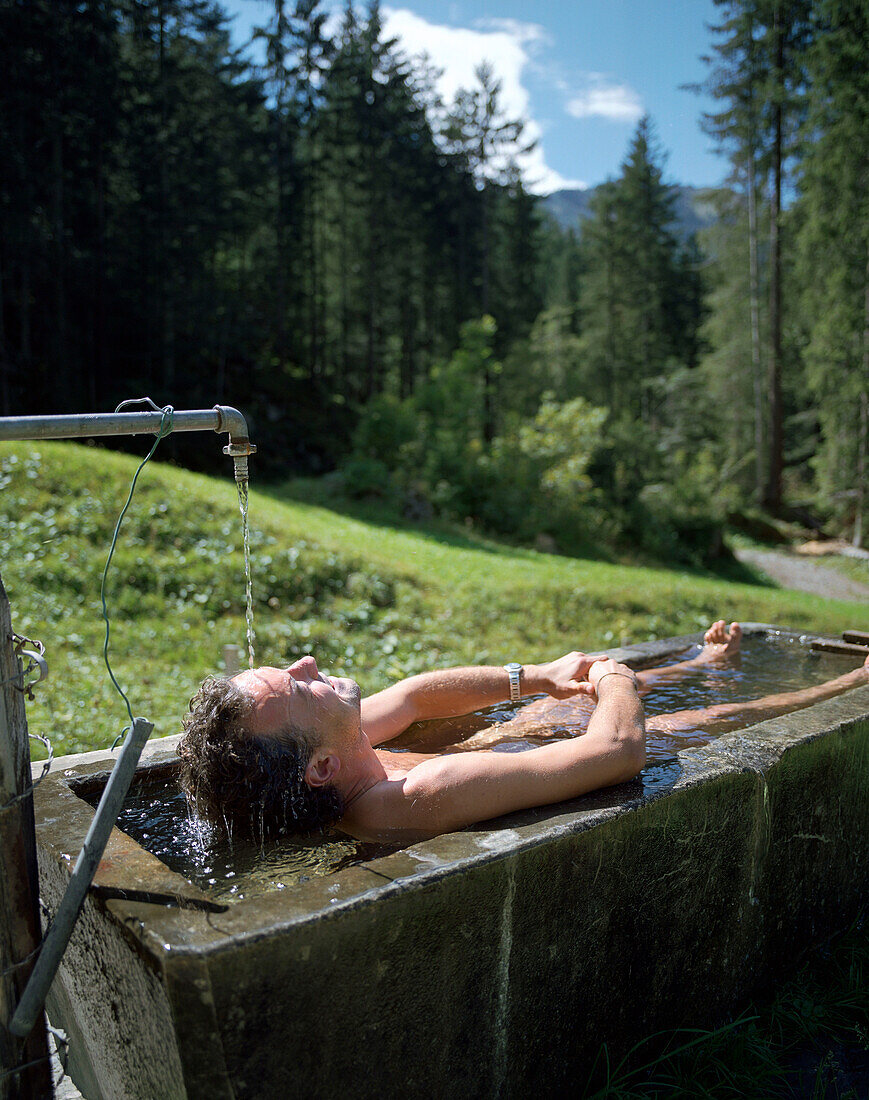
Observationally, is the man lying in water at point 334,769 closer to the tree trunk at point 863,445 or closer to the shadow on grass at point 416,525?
the shadow on grass at point 416,525

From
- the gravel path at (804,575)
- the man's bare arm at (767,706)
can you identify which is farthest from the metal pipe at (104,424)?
the gravel path at (804,575)

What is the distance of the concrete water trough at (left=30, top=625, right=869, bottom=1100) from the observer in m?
1.40

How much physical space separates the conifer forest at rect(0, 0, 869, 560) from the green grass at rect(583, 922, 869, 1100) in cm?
1166

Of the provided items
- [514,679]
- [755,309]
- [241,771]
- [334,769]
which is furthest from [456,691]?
[755,309]

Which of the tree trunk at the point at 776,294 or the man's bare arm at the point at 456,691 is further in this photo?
the tree trunk at the point at 776,294

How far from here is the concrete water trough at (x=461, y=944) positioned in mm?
1396

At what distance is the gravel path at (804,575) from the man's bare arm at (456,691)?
38.5 feet

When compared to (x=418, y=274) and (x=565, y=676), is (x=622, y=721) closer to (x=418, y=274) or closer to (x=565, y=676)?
(x=565, y=676)

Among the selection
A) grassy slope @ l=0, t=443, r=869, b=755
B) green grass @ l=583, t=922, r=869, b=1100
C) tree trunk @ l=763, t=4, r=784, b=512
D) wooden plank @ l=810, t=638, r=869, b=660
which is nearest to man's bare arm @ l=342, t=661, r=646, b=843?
green grass @ l=583, t=922, r=869, b=1100

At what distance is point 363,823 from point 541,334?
2990 centimetres

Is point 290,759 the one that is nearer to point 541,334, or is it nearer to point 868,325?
point 868,325

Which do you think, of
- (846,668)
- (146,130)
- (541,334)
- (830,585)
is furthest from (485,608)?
(541,334)

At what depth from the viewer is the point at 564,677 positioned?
2.87 metres

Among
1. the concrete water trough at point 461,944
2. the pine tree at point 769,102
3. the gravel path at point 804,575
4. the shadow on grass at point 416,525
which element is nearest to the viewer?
the concrete water trough at point 461,944
